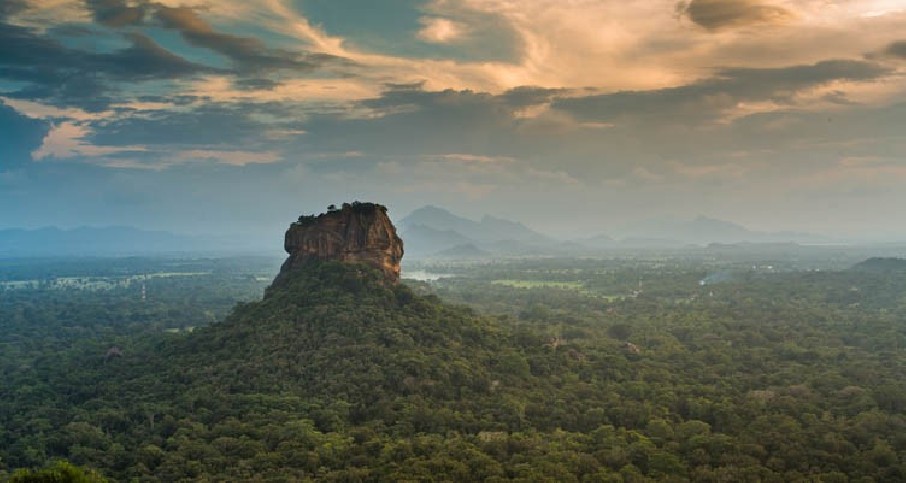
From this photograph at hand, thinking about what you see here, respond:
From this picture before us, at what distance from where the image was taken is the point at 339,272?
200 feet

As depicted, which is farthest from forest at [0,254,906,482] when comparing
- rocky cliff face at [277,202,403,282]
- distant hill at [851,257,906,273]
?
distant hill at [851,257,906,273]

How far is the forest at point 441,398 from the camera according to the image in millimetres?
34375

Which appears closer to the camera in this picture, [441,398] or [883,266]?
[441,398]

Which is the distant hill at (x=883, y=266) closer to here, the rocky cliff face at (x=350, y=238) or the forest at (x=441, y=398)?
the forest at (x=441, y=398)

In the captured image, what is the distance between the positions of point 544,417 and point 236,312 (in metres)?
32.9

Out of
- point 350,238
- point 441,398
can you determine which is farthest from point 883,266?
point 441,398

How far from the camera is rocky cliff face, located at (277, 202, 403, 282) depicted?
209 feet

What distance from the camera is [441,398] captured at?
44.9 metres

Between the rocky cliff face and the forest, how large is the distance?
7.75 ft

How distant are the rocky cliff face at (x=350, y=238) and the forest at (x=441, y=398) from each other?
2361 millimetres

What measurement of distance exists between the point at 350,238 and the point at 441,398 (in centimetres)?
2353

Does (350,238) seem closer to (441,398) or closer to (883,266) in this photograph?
(441,398)

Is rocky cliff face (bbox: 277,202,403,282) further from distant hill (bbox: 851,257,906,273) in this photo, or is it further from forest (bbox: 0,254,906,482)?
distant hill (bbox: 851,257,906,273)

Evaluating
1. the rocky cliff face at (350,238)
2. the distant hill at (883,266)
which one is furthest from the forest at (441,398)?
the distant hill at (883,266)
